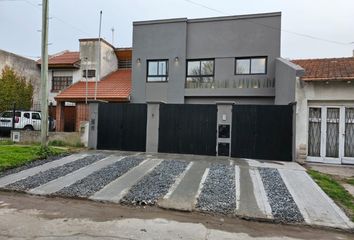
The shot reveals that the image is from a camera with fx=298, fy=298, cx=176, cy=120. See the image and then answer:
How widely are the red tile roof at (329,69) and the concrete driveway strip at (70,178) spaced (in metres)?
8.33

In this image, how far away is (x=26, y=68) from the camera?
23.4 m

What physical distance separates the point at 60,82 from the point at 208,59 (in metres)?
12.1

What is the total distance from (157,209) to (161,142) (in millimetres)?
6561

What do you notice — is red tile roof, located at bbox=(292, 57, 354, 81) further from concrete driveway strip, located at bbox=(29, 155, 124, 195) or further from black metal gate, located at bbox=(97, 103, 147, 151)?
concrete driveway strip, located at bbox=(29, 155, 124, 195)

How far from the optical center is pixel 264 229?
5.40m

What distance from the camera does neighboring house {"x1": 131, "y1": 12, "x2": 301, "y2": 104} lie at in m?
16.1

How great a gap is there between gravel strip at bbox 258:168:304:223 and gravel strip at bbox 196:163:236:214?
864 millimetres

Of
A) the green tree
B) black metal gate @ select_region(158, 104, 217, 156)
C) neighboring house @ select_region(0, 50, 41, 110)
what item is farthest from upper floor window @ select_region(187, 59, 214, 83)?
neighboring house @ select_region(0, 50, 41, 110)

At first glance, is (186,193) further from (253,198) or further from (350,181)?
(350,181)

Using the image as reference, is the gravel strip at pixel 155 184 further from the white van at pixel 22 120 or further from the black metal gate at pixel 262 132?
the white van at pixel 22 120

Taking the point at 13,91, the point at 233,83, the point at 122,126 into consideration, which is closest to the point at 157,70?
the point at 233,83

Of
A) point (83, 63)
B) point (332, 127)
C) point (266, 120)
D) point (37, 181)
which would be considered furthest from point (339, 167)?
point (83, 63)

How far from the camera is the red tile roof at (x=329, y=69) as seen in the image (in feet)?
37.4

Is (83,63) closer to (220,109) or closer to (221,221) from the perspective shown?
(220,109)
